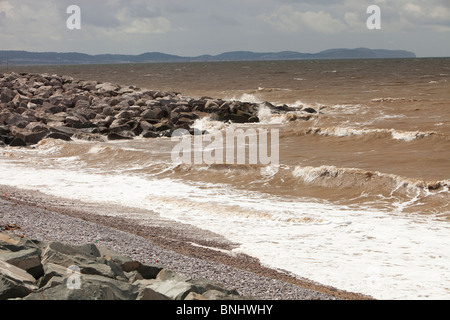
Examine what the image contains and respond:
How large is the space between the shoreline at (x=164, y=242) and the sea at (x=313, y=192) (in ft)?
1.34

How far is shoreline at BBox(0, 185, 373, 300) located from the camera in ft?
21.4

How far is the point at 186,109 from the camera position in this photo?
29.4 metres

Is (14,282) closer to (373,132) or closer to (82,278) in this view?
(82,278)

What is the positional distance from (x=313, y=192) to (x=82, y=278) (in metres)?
9.68

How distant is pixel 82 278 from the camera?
4.95 metres

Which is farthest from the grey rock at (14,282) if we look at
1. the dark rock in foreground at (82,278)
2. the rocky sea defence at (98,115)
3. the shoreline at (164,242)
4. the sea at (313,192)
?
the rocky sea defence at (98,115)

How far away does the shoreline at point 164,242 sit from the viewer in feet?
21.4

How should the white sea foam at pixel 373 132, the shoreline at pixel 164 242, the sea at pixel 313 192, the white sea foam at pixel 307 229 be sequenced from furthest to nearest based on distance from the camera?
the white sea foam at pixel 373 132, the sea at pixel 313 192, the white sea foam at pixel 307 229, the shoreline at pixel 164 242

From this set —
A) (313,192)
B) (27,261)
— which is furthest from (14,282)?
(313,192)

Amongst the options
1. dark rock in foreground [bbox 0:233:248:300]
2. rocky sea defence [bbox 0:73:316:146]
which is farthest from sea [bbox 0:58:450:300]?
dark rock in foreground [bbox 0:233:248:300]

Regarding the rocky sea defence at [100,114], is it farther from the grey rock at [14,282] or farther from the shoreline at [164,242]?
the grey rock at [14,282]

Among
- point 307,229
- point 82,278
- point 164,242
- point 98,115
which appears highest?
point 98,115
